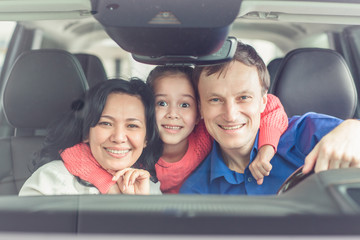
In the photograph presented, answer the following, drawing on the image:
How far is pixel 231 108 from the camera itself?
1285 mm

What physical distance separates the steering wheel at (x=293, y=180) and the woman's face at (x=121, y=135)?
1.34 feet

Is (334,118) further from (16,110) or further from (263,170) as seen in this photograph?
(16,110)

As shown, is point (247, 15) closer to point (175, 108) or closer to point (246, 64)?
point (246, 64)

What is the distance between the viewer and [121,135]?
1129 mm

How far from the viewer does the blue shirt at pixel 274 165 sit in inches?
44.8

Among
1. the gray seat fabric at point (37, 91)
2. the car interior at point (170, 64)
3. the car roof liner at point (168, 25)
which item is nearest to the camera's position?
the car interior at point (170, 64)

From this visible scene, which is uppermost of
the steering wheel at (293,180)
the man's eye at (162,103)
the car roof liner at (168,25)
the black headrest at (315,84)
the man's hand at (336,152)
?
the car roof liner at (168,25)

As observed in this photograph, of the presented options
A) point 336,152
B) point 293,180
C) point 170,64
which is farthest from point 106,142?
point 336,152

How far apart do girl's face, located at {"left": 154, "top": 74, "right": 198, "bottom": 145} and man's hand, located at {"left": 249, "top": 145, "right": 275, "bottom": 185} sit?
9.3 inches

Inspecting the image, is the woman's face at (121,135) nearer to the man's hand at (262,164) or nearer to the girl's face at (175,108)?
the girl's face at (175,108)

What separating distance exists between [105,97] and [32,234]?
44cm

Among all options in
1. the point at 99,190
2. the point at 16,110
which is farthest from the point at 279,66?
the point at 16,110

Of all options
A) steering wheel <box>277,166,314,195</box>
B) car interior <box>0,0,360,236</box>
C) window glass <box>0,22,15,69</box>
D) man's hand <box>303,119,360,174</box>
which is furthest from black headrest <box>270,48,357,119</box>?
window glass <box>0,22,15,69</box>

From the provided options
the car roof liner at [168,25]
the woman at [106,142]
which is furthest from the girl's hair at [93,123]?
the car roof liner at [168,25]
